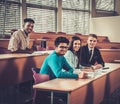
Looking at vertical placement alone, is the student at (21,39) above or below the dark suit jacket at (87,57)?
above

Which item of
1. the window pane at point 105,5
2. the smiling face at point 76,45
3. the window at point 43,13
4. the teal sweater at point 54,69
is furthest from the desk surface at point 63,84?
Result: the window pane at point 105,5

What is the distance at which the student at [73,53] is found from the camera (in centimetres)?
432

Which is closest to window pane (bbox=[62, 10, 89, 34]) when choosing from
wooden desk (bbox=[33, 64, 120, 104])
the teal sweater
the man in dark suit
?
the man in dark suit

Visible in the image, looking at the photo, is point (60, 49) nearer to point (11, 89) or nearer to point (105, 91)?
point (105, 91)

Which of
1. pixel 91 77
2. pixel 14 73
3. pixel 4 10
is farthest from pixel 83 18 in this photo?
pixel 91 77

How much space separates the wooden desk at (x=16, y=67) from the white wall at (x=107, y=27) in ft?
17.2

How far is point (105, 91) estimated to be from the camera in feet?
13.1

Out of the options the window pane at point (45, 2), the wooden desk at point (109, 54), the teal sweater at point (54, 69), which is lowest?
the wooden desk at point (109, 54)

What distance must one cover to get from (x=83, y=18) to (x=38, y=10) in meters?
2.26

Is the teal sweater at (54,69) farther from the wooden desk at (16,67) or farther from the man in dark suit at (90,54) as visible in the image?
the man in dark suit at (90,54)

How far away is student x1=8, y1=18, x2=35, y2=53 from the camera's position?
16.1 ft

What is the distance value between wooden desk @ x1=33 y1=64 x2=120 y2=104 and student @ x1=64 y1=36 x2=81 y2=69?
0.61 meters

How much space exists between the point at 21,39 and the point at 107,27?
527 cm

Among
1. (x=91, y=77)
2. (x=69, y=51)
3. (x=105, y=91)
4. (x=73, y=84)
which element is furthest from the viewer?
(x=69, y=51)
